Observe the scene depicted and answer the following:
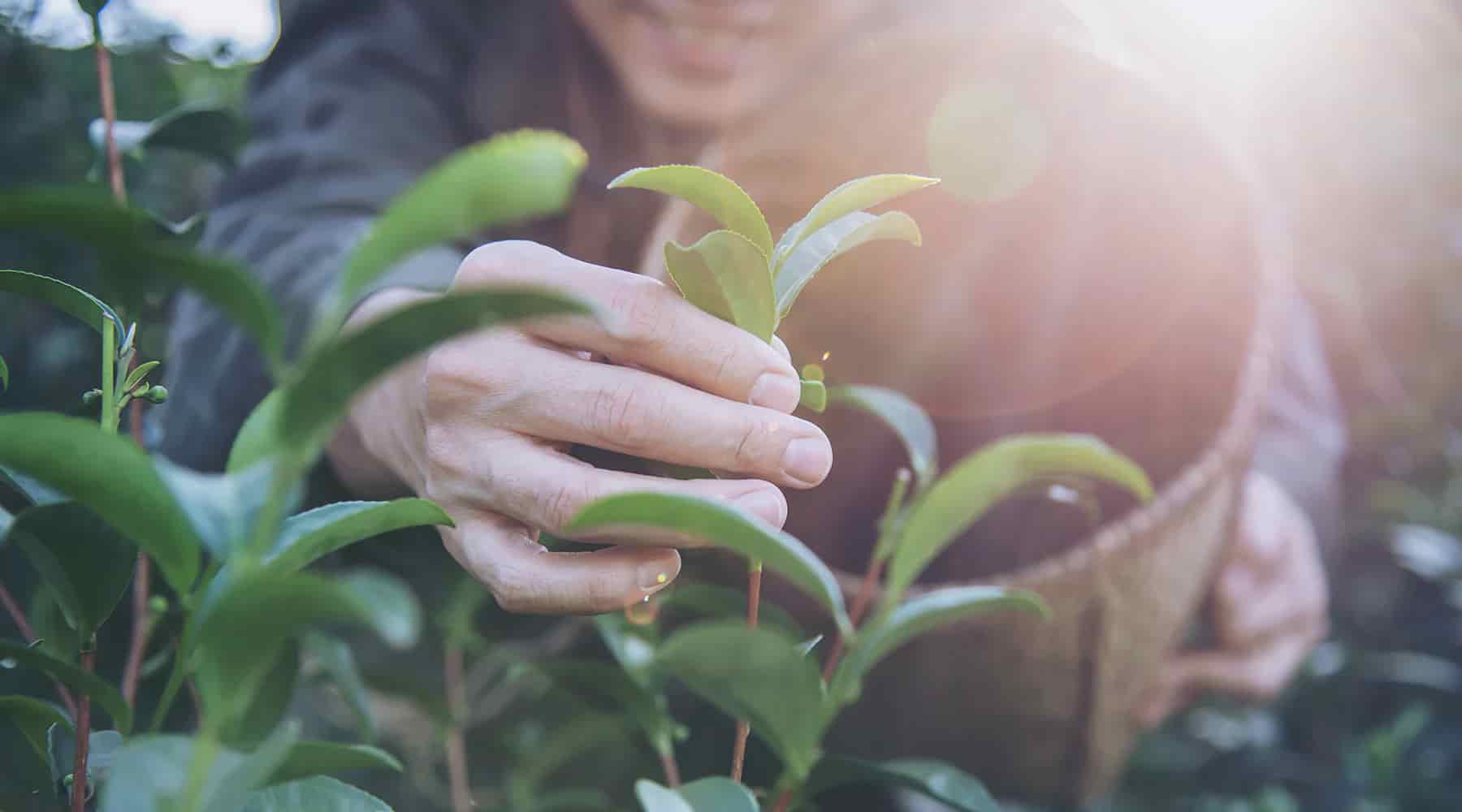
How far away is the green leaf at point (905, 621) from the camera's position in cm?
29

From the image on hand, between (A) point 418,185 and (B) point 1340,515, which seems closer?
(A) point 418,185

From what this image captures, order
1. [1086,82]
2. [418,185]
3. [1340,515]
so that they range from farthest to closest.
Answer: [1340,515]
[1086,82]
[418,185]

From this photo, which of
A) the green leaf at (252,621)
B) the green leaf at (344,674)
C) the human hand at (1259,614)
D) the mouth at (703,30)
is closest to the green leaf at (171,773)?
the green leaf at (252,621)

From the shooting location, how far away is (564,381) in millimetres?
436

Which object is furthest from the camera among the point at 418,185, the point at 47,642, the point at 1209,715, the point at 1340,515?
the point at 1340,515

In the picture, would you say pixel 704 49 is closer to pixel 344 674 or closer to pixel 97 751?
pixel 344 674

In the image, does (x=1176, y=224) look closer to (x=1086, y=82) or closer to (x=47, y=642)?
(x=1086, y=82)

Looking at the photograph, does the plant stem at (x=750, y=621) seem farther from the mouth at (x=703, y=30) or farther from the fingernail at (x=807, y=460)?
the mouth at (x=703, y=30)

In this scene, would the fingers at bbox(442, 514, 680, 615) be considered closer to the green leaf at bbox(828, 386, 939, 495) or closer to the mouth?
the green leaf at bbox(828, 386, 939, 495)

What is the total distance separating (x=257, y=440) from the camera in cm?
27

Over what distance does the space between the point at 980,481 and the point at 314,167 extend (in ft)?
3.07

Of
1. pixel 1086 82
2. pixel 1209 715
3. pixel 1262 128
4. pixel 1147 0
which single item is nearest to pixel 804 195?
pixel 1086 82

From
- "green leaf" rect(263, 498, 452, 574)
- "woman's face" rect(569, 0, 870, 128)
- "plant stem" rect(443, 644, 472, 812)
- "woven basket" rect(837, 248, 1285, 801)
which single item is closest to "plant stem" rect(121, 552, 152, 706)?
"green leaf" rect(263, 498, 452, 574)

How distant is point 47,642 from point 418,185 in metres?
0.29
